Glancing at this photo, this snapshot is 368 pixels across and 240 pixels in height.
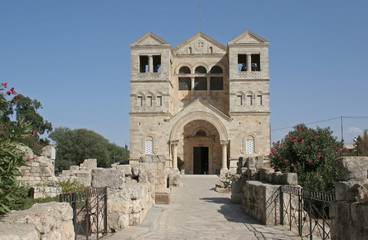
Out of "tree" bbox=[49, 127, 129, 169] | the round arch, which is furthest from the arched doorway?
"tree" bbox=[49, 127, 129, 169]

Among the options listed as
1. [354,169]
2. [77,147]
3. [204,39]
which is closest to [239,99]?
[204,39]

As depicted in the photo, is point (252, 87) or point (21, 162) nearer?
point (21, 162)

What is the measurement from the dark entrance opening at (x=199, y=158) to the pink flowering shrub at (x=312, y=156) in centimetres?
1867

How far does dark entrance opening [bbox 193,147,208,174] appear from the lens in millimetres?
32469

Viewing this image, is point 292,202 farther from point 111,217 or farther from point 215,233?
point 111,217

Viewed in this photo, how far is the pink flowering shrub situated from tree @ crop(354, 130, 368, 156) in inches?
274

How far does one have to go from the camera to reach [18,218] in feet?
13.8

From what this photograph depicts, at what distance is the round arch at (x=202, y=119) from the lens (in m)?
29.8

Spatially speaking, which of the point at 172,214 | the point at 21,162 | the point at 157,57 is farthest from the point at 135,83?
the point at 21,162

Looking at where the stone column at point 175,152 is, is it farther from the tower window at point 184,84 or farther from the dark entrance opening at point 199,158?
the tower window at point 184,84

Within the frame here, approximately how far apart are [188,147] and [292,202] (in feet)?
77.7

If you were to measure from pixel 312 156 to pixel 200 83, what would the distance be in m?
21.7

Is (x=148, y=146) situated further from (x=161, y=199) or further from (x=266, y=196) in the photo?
(x=266, y=196)

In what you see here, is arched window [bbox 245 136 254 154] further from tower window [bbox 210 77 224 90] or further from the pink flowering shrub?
the pink flowering shrub
